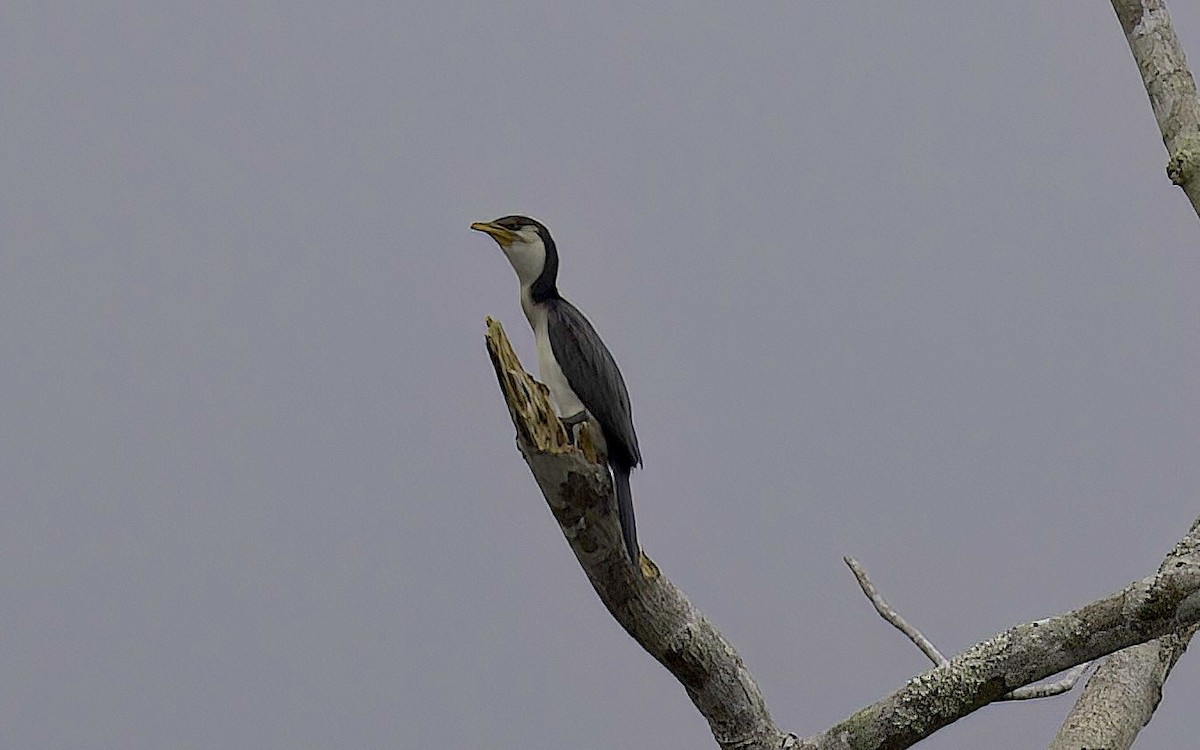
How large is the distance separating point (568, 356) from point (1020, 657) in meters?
0.76

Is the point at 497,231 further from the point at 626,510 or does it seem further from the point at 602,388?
the point at 626,510

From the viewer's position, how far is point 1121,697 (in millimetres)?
2191

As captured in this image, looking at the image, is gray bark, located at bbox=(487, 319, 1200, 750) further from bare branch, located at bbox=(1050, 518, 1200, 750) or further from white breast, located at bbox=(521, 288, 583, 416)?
bare branch, located at bbox=(1050, 518, 1200, 750)

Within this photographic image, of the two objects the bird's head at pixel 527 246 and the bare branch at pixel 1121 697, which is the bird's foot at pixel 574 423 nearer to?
the bird's head at pixel 527 246

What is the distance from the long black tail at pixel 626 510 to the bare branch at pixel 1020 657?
34 cm

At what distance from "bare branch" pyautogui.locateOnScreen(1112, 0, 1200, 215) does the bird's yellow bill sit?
0.99 m

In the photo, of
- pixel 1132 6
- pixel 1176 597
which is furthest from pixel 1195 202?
pixel 1176 597

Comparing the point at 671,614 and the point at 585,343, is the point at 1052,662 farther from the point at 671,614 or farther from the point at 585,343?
the point at 585,343

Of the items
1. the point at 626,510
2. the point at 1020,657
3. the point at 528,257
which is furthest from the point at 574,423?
the point at 1020,657

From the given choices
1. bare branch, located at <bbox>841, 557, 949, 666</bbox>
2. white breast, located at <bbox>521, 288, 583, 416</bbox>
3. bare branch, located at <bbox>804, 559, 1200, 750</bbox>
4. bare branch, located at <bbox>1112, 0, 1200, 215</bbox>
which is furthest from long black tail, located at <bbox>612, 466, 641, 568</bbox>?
bare branch, located at <bbox>1112, 0, 1200, 215</bbox>

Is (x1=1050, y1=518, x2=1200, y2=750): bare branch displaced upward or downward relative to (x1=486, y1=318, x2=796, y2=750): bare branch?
downward

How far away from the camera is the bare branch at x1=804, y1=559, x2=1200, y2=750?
145 centimetres

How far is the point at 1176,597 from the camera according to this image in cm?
144

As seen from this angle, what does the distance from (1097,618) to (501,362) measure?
75cm
